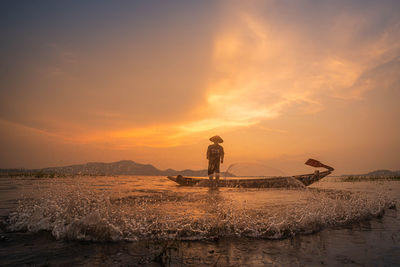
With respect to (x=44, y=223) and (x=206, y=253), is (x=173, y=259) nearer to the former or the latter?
(x=206, y=253)

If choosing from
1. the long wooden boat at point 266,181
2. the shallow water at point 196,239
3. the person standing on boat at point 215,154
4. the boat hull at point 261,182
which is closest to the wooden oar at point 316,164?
the long wooden boat at point 266,181

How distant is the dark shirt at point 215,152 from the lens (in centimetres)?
1744

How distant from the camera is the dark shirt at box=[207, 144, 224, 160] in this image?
57.2 ft

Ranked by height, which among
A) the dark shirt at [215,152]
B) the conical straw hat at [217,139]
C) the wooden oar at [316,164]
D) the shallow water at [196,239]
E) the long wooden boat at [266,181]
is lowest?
the shallow water at [196,239]

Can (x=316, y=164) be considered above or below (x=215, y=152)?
below

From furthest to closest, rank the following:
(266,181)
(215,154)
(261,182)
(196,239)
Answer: (215,154)
(266,181)
(261,182)
(196,239)

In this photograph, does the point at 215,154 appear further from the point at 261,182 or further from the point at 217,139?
the point at 261,182

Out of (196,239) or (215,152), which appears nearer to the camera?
(196,239)

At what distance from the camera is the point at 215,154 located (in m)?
17.4

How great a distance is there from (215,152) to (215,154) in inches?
5.9

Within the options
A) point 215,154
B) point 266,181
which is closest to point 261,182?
point 266,181

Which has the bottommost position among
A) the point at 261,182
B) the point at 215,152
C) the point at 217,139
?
the point at 261,182

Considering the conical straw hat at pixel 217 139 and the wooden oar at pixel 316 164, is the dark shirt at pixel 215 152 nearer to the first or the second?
the conical straw hat at pixel 217 139

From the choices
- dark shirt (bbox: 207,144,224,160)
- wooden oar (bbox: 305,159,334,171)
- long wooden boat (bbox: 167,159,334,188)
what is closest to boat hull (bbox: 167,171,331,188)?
long wooden boat (bbox: 167,159,334,188)
